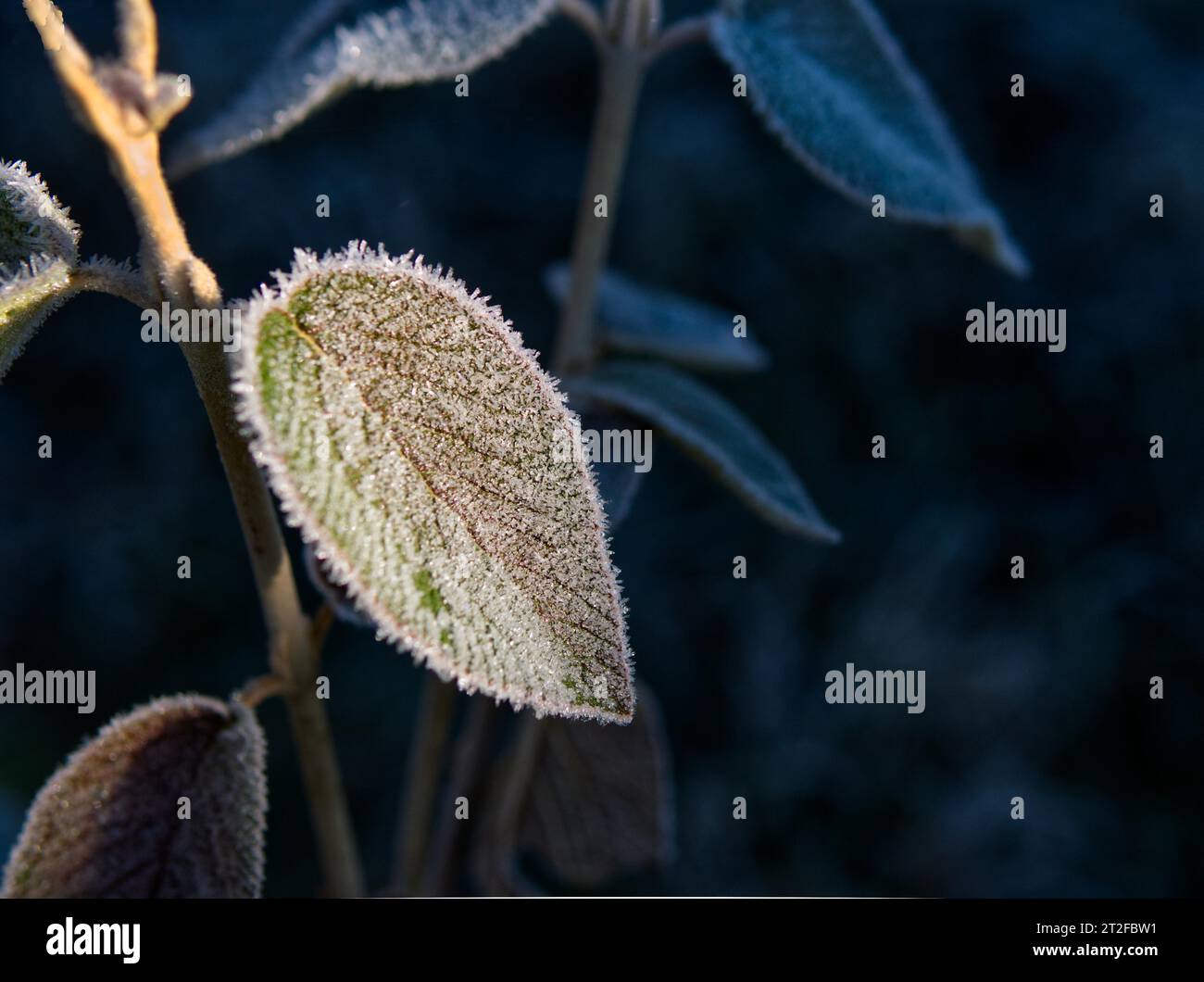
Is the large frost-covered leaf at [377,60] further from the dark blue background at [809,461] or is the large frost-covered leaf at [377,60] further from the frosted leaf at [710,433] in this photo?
the dark blue background at [809,461]

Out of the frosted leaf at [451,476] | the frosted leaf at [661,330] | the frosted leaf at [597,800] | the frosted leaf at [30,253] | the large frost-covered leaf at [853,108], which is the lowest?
the frosted leaf at [597,800]

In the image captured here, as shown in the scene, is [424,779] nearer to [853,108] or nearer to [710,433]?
[710,433]

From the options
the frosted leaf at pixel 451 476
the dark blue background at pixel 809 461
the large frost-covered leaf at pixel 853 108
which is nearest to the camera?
the frosted leaf at pixel 451 476

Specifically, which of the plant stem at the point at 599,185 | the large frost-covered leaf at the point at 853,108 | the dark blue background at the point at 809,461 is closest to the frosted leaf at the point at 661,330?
the plant stem at the point at 599,185

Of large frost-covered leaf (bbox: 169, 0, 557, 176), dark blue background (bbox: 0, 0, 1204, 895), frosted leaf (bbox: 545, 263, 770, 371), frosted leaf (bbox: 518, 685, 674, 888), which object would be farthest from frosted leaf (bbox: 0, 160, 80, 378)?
dark blue background (bbox: 0, 0, 1204, 895)

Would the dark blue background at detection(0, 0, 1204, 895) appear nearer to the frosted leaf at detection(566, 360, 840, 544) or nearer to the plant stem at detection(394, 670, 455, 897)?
the plant stem at detection(394, 670, 455, 897)
